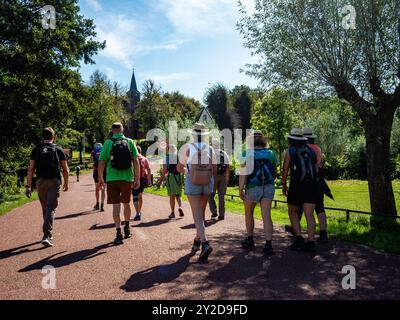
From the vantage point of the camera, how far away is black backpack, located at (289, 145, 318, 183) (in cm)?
672

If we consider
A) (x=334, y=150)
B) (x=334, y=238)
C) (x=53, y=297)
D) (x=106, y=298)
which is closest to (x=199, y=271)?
(x=106, y=298)

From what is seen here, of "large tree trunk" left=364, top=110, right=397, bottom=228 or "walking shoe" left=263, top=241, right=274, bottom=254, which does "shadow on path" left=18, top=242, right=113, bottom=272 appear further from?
"large tree trunk" left=364, top=110, right=397, bottom=228

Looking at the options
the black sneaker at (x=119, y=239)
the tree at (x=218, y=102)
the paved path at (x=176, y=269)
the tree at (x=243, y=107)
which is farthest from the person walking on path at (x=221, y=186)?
the tree at (x=243, y=107)

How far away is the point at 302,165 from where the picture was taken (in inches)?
266

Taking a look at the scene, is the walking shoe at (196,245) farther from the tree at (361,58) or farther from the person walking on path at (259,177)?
the tree at (361,58)

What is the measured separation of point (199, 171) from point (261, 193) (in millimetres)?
1186

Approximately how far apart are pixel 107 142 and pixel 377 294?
5.21 m

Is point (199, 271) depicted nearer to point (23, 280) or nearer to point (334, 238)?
point (23, 280)

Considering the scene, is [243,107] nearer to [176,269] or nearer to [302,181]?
[302,181]

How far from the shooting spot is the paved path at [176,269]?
181 inches

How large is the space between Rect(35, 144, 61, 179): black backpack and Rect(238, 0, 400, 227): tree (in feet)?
22.8

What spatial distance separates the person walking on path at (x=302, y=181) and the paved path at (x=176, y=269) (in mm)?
390

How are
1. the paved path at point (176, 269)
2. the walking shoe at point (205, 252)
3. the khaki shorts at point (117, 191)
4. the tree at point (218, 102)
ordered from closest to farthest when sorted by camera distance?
the paved path at point (176, 269), the walking shoe at point (205, 252), the khaki shorts at point (117, 191), the tree at point (218, 102)

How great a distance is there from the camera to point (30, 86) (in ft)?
73.8
